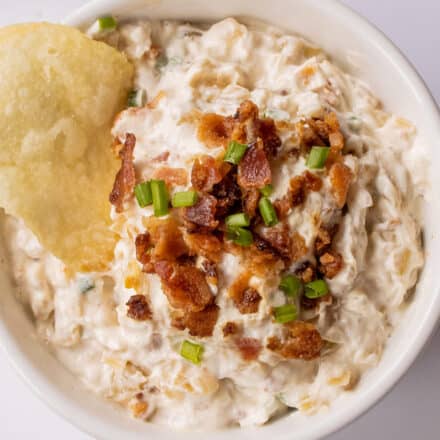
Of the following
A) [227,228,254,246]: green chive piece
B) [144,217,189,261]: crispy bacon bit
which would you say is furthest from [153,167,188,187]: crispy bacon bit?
[227,228,254,246]: green chive piece

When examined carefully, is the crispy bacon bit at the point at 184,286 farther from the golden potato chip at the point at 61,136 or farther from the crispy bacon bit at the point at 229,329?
the golden potato chip at the point at 61,136

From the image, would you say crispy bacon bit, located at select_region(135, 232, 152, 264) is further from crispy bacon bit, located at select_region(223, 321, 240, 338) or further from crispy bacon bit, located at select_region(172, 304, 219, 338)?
crispy bacon bit, located at select_region(223, 321, 240, 338)

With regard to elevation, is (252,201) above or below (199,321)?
above

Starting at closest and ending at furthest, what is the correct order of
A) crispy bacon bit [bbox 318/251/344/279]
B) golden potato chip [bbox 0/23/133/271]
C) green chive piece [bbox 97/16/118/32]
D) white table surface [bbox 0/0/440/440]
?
crispy bacon bit [bbox 318/251/344/279] → golden potato chip [bbox 0/23/133/271] → green chive piece [bbox 97/16/118/32] → white table surface [bbox 0/0/440/440]

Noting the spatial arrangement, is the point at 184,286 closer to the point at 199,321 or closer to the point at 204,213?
the point at 199,321

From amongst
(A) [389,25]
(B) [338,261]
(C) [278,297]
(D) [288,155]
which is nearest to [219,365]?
(C) [278,297]

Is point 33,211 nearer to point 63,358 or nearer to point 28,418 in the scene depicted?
point 63,358

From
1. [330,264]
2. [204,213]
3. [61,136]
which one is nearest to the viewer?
[204,213]

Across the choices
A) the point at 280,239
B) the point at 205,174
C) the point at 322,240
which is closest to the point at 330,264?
the point at 322,240
